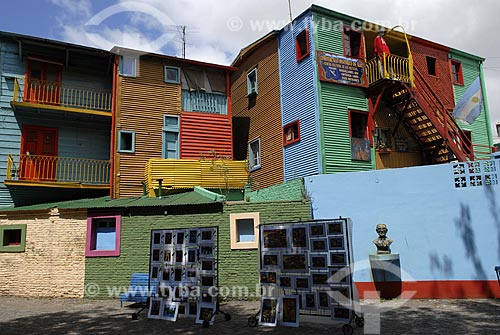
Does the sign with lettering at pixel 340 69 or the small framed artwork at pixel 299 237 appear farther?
the sign with lettering at pixel 340 69

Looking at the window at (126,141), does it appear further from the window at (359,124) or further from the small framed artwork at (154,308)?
the window at (359,124)

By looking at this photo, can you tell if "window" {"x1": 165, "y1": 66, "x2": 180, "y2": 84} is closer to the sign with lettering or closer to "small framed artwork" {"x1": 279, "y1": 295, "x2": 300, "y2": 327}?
the sign with lettering

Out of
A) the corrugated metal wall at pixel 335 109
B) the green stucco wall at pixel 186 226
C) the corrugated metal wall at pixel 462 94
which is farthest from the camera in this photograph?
the corrugated metal wall at pixel 462 94

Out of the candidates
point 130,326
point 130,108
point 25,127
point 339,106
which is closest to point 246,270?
point 130,326

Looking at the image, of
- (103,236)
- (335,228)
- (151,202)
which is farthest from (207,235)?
(103,236)

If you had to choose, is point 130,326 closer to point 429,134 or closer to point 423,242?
point 423,242

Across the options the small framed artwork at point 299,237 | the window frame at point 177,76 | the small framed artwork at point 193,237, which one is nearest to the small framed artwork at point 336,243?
the small framed artwork at point 299,237

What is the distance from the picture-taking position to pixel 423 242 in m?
11.1

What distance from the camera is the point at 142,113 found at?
17.2m

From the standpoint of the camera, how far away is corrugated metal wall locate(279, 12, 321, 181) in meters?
14.8

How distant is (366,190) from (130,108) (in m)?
10.6

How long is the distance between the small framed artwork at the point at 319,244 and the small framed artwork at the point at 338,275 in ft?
1.52

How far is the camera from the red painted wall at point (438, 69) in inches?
704

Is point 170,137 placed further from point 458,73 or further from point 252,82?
point 458,73
